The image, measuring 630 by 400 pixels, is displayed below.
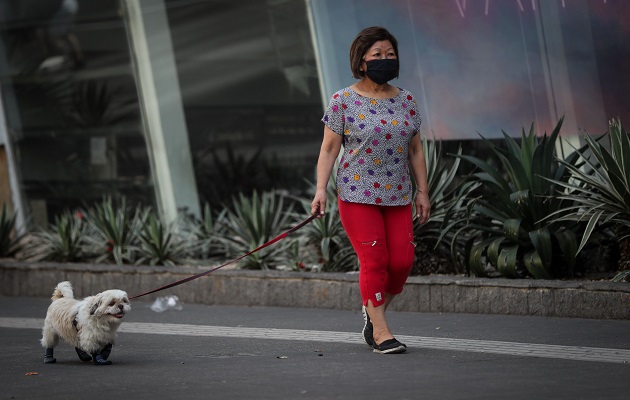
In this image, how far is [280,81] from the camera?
16.4 metres

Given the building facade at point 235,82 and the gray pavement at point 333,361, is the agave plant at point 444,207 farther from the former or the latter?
the building facade at point 235,82

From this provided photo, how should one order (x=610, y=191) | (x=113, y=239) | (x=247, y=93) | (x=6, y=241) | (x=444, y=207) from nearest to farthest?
(x=610, y=191)
(x=444, y=207)
(x=113, y=239)
(x=6, y=241)
(x=247, y=93)

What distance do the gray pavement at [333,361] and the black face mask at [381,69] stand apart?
1.71 meters

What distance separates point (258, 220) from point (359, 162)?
5.59 meters

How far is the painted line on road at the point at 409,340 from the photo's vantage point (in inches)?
302

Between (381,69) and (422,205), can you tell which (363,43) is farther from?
(422,205)

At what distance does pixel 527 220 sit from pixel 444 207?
1.11 m

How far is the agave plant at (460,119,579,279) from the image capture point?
10164mm

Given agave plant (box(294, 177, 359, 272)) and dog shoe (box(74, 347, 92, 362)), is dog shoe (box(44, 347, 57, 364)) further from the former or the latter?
agave plant (box(294, 177, 359, 272))

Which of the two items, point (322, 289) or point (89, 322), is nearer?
point (89, 322)

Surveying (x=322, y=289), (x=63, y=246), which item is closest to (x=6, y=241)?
(x=63, y=246)

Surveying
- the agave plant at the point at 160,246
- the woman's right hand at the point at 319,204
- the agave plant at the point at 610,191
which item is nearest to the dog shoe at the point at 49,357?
the woman's right hand at the point at 319,204

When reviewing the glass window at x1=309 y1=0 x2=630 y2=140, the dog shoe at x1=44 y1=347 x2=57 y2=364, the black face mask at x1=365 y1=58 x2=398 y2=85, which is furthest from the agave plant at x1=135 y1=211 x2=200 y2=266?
the black face mask at x1=365 y1=58 x2=398 y2=85

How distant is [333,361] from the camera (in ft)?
25.2
